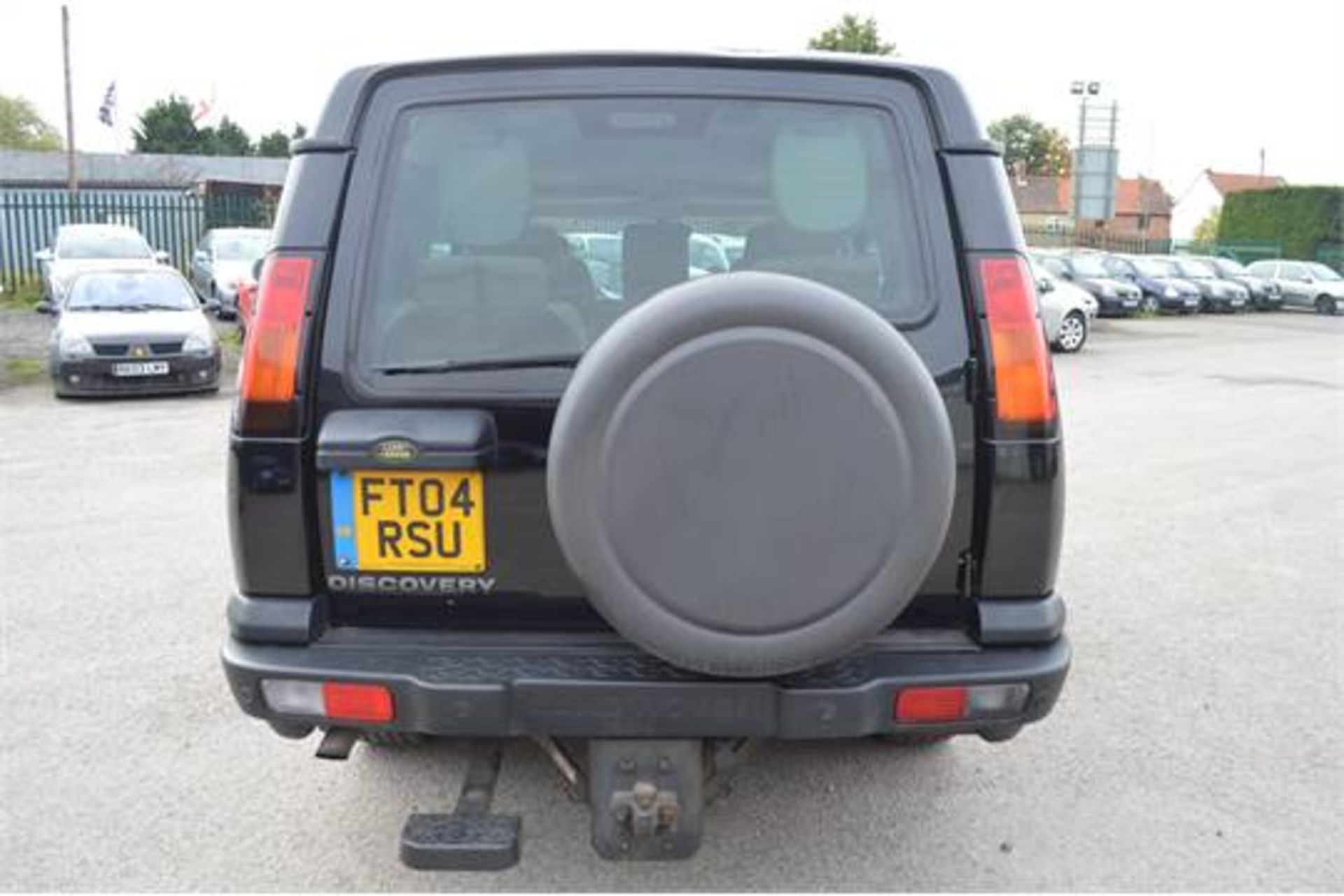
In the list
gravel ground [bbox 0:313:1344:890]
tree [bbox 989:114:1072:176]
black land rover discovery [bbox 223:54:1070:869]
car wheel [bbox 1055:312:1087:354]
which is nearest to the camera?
black land rover discovery [bbox 223:54:1070:869]

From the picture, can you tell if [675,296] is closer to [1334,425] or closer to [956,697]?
[956,697]

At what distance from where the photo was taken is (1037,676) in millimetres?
2551

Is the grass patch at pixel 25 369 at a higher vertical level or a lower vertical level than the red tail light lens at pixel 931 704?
lower

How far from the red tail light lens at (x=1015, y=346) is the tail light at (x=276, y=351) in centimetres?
154

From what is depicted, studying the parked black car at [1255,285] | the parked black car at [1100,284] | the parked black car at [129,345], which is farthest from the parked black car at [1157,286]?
the parked black car at [129,345]

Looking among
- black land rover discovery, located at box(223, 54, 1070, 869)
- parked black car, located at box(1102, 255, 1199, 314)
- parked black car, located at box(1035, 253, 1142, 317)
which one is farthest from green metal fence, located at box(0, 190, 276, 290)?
black land rover discovery, located at box(223, 54, 1070, 869)

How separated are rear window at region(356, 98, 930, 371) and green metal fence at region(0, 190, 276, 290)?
24.0 metres

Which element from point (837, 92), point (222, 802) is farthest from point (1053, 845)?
point (222, 802)

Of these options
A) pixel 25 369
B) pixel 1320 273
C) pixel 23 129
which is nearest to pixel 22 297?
pixel 25 369

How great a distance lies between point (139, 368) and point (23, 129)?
243 ft

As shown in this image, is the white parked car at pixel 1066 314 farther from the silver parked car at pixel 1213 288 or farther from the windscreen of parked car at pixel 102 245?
the windscreen of parked car at pixel 102 245

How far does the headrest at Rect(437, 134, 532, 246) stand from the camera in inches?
106

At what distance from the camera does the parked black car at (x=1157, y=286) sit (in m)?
28.2

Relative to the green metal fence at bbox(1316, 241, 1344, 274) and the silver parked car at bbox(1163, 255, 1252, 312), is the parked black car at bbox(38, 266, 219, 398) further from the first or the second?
the green metal fence at bbox(1316, 241, 1344, 274)
